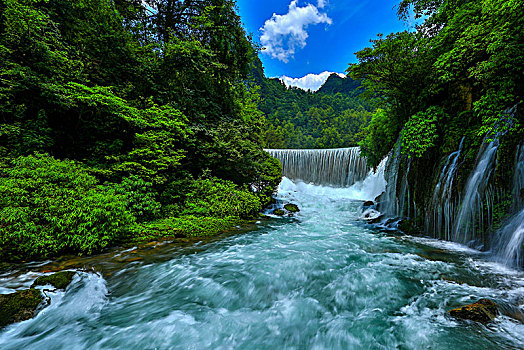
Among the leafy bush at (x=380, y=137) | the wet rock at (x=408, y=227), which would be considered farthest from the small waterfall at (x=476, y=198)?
the leafy bush at (x=380, y=137)

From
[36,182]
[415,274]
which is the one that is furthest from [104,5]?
[415,274]

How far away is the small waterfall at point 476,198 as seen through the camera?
418cm

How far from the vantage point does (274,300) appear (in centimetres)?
283

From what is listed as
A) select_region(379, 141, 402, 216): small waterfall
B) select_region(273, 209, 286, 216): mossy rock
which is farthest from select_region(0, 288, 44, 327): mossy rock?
select_region(379, 141, 402, 216): small waterfall

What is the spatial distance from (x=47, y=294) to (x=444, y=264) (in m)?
6.20

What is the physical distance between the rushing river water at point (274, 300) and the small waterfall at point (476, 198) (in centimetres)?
45

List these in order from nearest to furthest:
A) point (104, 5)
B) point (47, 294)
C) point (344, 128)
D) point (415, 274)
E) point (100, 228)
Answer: point (47, 294)
point (415, 274)
point (100, 228)
point (104, 5)
point (344, 128)

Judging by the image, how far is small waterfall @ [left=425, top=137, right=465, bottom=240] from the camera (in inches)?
194

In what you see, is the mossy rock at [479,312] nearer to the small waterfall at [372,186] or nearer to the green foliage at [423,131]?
the green foliage at [423,131]

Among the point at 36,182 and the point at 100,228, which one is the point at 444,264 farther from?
the point at 36,182

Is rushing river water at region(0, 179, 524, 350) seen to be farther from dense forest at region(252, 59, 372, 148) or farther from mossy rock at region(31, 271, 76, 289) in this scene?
dense forest at region(252, 59, 372, 148)

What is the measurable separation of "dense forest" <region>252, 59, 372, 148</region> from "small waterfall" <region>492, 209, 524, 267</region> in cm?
2760

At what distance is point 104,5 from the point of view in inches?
285

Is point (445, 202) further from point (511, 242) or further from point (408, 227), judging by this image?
point (511, 242)
